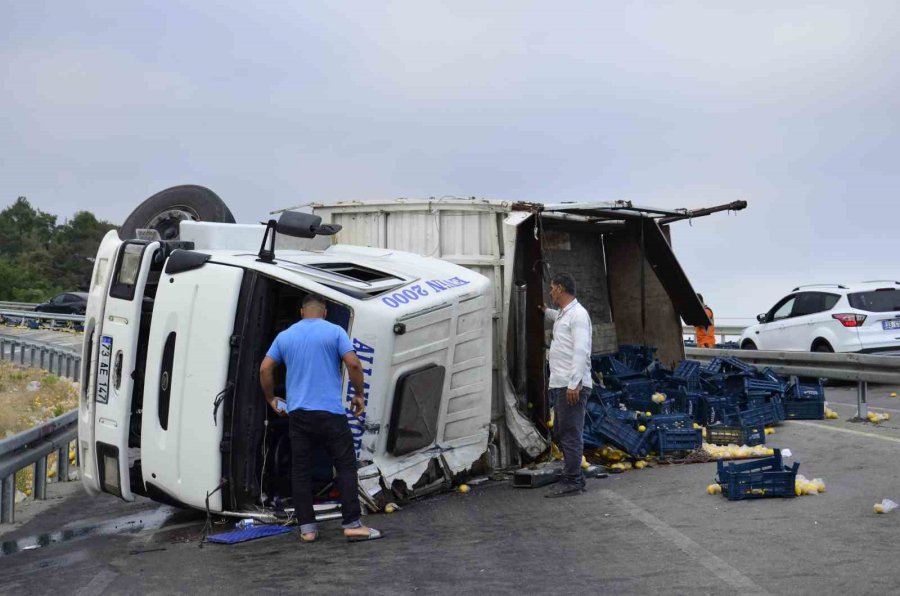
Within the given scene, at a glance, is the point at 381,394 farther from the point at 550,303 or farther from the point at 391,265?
the point at 550,303

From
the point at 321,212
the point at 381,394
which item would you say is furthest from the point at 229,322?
the point at 321,212

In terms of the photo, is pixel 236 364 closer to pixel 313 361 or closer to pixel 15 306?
pixel 313 361

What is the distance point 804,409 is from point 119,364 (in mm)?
7892

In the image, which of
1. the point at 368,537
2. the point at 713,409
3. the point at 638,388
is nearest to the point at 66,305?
the point at 638,388

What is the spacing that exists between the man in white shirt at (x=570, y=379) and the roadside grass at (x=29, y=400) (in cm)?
608

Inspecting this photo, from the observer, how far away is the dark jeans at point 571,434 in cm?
801

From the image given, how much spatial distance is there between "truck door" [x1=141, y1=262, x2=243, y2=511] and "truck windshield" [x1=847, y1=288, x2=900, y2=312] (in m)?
12.1

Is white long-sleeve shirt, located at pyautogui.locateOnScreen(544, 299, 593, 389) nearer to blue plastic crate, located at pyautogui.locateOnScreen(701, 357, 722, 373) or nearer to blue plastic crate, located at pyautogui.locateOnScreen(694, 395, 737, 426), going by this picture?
blue plastic crate, located at pyautogui.locateOnScreen(694, 395, 737, 426)

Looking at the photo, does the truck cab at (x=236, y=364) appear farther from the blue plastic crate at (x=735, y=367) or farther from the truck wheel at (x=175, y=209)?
the blue plastic crate at (x=735, y=367)

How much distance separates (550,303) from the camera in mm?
10977

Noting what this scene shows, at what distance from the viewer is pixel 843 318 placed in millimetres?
15703

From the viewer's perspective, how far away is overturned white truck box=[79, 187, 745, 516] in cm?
696

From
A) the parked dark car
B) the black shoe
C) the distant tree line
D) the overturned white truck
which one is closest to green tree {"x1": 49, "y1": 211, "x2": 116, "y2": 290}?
the distant tree line

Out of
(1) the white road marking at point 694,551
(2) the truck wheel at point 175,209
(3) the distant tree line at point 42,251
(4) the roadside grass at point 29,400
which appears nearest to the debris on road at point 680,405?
(1) the white road marking at point 694,551
